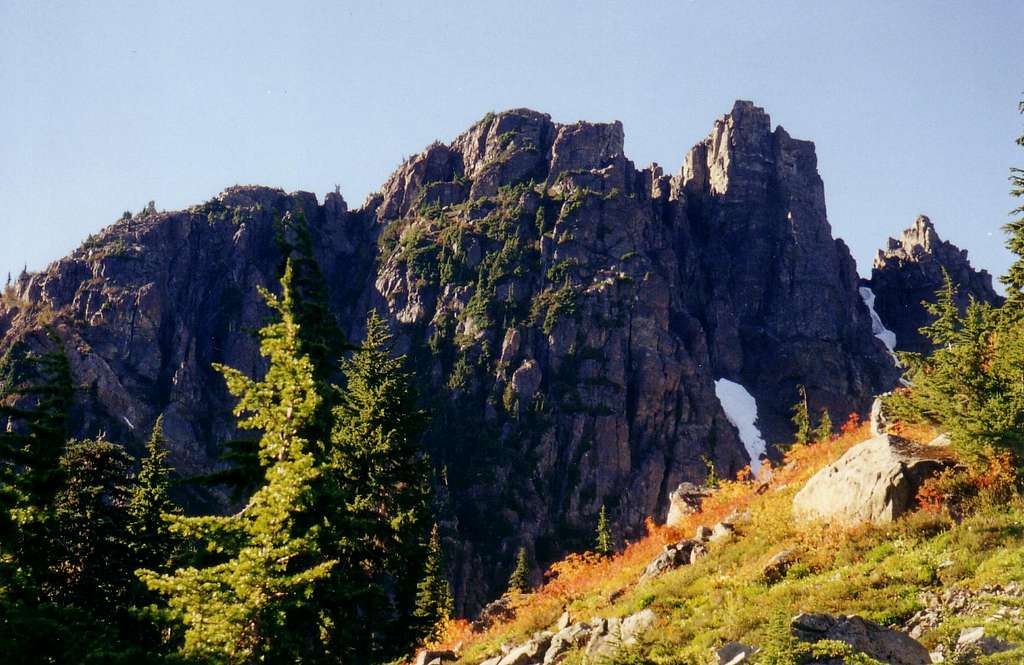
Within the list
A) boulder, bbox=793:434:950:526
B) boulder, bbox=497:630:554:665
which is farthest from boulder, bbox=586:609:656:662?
boulder, bbox=793:434:950:526

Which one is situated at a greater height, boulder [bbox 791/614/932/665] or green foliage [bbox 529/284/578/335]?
green foliage [bbox 529/284/578/335]

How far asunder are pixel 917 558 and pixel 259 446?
1428 centimetres

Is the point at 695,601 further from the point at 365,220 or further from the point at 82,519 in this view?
the point at 365,220

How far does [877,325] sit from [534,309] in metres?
74.3

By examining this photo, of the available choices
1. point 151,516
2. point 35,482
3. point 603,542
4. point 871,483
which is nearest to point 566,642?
point 871,483

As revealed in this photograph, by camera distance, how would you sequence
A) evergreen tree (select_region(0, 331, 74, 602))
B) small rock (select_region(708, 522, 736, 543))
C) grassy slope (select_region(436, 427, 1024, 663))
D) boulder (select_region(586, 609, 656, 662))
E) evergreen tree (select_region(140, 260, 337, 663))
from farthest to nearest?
small rock (select_region(708, 522, 736, 543)) → evergreen tree (select_region(0, 331, 74, 602)) → boulder (select_region(586, 609, 656, 662)) → grassy slope (select_region(436, 427, 1024, 663)) → evergreen tree (select_region(140, 260, 337, 663))

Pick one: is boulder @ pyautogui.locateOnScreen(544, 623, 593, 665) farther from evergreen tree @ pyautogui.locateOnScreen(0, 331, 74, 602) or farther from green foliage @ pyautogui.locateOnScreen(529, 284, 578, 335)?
green foliage @ pyautogui.locateOnScreen(529, 284, 578, 335)

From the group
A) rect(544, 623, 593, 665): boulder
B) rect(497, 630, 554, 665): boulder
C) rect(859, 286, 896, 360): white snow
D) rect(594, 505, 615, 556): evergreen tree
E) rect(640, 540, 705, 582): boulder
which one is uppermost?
rect(859, 286, 896, 360): white snow

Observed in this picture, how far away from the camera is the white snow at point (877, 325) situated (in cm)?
12439

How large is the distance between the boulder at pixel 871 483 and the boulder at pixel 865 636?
6.87m

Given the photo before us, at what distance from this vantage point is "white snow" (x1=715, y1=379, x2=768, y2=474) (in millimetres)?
101488

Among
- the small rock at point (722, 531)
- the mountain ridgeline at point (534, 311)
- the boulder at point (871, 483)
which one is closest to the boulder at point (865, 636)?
the boulder at point (871, 483)

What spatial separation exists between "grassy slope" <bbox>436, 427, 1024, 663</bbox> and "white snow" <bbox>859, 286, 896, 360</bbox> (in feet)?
390

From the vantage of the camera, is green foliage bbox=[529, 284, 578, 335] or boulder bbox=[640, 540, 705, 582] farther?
green foliage bbox=[529, 284, 578, 335]
